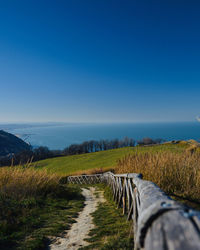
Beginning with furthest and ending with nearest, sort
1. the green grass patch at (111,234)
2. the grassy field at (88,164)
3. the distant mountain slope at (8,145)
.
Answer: the distant mountain slope at (8,145) → the grassy field at (88,164) → the green grass patch at (111,234)

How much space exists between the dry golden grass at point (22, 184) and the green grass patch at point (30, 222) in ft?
1.43

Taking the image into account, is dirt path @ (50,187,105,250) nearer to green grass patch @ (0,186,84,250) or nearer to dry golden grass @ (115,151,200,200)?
green grass patch @ (0,186,84,250)

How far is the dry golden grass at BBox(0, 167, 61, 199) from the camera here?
5973mm

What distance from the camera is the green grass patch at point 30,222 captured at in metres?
3.38

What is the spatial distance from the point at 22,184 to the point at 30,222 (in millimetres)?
2471

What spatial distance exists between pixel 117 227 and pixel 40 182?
4.65 metres

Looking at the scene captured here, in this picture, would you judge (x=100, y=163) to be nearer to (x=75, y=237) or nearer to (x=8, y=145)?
(x=75, y=237)

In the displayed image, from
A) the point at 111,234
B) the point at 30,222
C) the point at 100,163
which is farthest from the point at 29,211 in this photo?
the point at 100,163

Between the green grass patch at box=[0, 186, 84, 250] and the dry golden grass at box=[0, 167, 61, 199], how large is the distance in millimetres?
437

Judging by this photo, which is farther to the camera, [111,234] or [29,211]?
[29,211]

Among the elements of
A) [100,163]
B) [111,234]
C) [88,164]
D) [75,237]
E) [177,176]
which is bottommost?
[88,164]

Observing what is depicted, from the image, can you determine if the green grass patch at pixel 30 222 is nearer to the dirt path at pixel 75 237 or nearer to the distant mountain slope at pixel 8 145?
the dirt path at pixel 75 237

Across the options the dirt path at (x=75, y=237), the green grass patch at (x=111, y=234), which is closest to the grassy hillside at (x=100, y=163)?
the green grass patch at (x=111, y=234)

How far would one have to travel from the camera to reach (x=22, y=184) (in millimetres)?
6527
